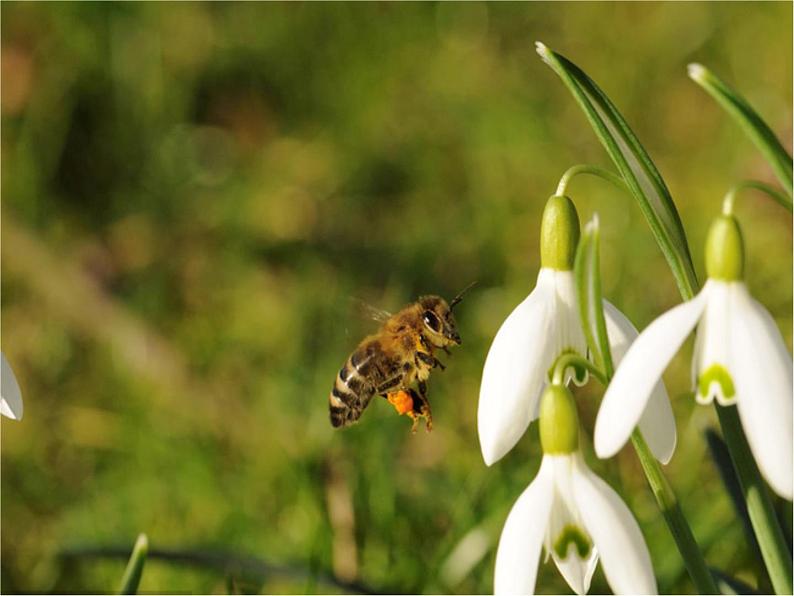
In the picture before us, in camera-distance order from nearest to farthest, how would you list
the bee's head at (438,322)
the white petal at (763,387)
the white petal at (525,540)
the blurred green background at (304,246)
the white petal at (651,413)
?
1. the white petal at (763,387)
2. the white petal at (525,540)
3. the white petal at (651,413)
4. the bee's head at (438,322)
5. the blurred green background at (304,246)

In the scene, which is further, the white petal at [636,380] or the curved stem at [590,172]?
the curved stem at [590,172]

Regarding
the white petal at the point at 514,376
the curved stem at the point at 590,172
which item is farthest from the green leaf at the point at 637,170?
the white petal at the point at 514,376

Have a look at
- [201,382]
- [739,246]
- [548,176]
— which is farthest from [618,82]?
[739,246]

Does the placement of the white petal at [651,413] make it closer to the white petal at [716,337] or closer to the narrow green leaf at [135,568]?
the white petal at [716,337]

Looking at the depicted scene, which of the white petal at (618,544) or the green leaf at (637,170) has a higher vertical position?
the green leaf at (637,170)

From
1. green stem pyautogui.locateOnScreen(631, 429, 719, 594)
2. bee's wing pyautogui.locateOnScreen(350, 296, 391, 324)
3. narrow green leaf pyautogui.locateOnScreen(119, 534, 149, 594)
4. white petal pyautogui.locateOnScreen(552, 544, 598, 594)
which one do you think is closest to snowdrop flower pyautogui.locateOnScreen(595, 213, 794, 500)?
green stem pyautogui.locateOnScreen(631, 429, 719, 594)

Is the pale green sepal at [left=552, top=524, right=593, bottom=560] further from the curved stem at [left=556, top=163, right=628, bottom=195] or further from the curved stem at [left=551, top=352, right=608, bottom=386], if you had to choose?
the curved stem at [left=556, top=163, right=628, bottom=195]

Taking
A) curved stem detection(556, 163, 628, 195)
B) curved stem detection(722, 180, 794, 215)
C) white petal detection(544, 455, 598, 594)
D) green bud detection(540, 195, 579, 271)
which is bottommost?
white petal detection(544, 455, 598, 594)

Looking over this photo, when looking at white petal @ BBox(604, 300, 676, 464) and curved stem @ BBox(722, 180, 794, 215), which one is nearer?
curved stem @ BBox(722, 180, 794, 215)

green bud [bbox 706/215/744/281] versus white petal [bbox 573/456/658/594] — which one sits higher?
green bud [bbox 706/215/744/281]
